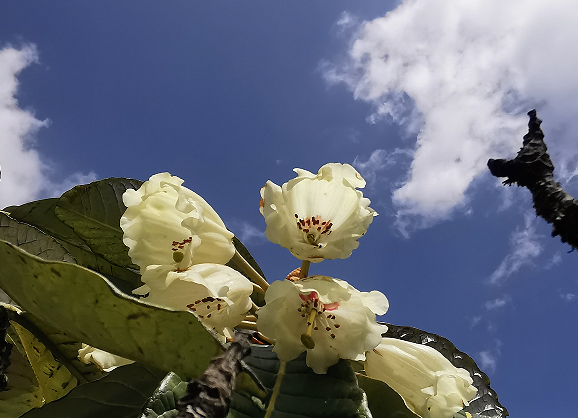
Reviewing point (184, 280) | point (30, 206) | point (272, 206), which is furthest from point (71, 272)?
point (30, 206)

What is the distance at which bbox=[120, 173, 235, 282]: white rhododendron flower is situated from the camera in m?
1.00

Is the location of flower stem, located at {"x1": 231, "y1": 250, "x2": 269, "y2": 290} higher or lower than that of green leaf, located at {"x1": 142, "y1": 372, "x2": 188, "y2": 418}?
higher

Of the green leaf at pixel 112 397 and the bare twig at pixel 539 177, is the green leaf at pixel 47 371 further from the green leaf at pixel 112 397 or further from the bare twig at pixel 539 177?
the bare twig at pixel 539 177


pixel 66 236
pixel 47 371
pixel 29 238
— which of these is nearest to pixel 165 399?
pixel 47 371

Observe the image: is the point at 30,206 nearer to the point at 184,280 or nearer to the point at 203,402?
the point at 184,280

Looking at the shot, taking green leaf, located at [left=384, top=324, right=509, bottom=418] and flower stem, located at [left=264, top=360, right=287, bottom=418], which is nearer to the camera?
flower stem, located at [left=264, top=360, right=287, bottom=418]

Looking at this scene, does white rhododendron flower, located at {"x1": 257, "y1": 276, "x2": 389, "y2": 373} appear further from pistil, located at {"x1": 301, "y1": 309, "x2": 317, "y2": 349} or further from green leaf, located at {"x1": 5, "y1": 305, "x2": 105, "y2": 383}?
green leaf, located at {"x1": 5, "y1": 305, "x2": 105, "y2": 383}

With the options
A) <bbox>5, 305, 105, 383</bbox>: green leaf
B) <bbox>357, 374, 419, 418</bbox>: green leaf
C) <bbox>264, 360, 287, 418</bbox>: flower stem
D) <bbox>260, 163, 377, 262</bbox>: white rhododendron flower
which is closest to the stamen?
<bbox>260, 163, 377, 262</bbox>: white rhododendron flower

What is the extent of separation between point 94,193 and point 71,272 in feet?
2.91

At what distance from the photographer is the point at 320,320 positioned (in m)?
0.95

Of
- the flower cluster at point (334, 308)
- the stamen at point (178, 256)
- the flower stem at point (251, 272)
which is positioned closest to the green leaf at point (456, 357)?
the flower cluster at point (334, 308)

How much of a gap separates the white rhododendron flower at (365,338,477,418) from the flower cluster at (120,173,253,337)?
0.33 meters

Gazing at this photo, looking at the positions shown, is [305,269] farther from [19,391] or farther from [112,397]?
[19,391]

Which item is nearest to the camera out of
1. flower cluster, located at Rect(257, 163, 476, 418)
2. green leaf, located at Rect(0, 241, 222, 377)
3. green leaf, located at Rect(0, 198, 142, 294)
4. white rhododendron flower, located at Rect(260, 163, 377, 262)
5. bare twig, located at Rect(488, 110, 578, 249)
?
green leaf, located at Rect(0, 241, 222, 377)
